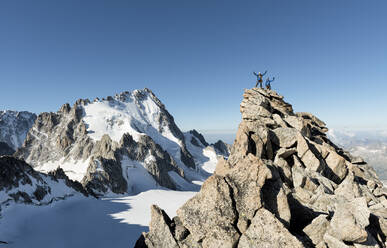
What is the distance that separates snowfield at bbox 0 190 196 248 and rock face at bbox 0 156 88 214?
2617 mm

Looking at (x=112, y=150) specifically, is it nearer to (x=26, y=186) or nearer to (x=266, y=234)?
(x=26, y=186)

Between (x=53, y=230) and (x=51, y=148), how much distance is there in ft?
423

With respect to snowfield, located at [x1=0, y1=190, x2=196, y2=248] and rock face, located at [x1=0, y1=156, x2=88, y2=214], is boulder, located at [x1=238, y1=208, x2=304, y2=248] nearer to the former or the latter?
snowfield, located at [x1=0, y1=190, x2=196, y2=248]

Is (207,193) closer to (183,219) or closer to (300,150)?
(183,219)

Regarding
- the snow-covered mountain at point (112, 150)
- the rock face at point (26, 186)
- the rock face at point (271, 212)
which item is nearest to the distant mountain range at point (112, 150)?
the snow-covered mountain at point (112, 150)

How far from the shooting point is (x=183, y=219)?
1096 cm

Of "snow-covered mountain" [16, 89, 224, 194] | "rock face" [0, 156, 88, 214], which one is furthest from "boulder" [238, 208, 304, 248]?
→ "snow-covered mountain" [16, 89, 224, 194]

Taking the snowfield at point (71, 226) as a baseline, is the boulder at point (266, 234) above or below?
above

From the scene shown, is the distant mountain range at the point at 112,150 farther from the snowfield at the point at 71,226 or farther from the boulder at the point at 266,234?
the boulder at the point at 266,234

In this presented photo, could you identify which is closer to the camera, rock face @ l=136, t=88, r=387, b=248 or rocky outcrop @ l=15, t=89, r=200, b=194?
rock face @ l=136, t=88, r=387, b=248

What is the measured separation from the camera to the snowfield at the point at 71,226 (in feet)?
87.4

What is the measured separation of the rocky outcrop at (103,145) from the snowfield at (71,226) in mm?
40966

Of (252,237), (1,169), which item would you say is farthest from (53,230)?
(252,237)

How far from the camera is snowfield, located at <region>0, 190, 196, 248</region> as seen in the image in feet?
87.4
